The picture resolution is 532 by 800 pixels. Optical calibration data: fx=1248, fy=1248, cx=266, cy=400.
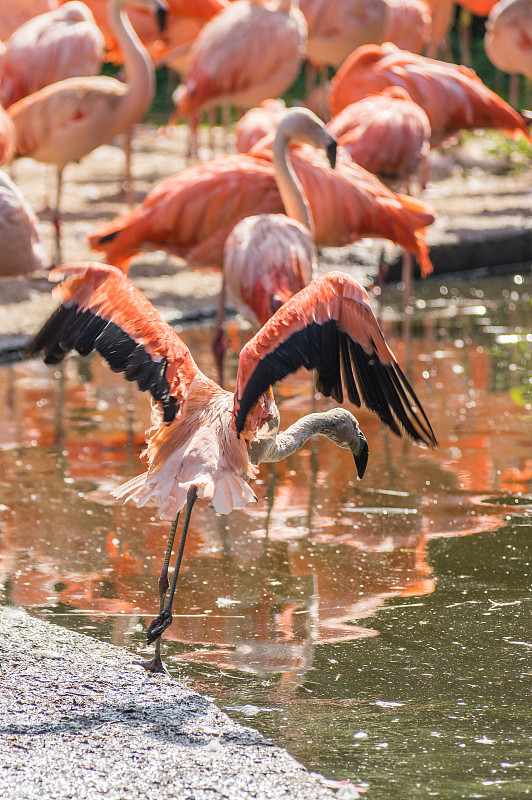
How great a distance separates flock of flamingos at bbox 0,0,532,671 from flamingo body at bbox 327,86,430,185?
0.01m

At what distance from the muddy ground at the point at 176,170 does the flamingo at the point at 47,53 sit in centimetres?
70

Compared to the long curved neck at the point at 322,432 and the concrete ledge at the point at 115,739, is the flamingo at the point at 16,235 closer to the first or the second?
the long curved neck at the point at 322,432

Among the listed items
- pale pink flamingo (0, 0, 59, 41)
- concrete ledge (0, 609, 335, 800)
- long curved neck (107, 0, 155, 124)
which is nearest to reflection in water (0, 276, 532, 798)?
concrete ledge (0, 609, 335, 800)

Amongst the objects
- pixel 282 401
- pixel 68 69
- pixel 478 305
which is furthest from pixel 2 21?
pixel 282 401

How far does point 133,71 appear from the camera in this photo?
7844mm

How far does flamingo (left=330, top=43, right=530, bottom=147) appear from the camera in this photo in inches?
298

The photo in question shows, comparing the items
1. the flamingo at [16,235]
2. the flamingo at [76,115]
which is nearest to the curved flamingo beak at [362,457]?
the flamingo at [16,235]

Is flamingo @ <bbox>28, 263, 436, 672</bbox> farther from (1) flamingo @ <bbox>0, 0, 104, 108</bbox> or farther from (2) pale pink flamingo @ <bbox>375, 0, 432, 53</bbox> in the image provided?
(2) pale pink flamingo @ <bbox>375, 0, 432, 53</bbox>

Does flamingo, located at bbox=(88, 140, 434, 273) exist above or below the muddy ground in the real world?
above

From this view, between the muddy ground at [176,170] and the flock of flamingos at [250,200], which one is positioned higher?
the flock of flamingos at [250,200]

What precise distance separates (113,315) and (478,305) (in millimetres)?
4296

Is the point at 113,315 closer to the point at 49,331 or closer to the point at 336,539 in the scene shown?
the point at 49,331

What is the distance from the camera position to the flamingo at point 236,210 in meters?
5.63

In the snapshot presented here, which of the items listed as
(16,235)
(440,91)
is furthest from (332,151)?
(440,91)
